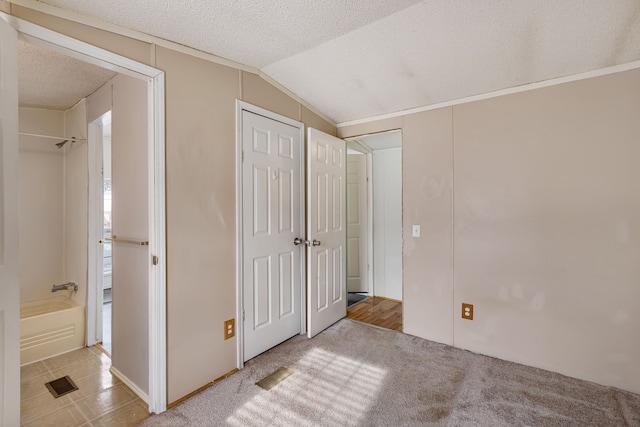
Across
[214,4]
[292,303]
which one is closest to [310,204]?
[292,303]

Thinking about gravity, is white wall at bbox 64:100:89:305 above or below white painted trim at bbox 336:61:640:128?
below

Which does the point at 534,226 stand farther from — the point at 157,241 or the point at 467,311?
the point at 157,241

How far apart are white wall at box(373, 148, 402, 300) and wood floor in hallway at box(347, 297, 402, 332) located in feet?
0.78

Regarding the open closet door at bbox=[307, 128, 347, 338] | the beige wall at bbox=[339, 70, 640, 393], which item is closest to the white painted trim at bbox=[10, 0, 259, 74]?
the open closet door at bbox=[307, 128, 347, 338]

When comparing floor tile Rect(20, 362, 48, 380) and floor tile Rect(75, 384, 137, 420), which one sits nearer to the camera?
floor tile Rect(75, 384, 137, 420)

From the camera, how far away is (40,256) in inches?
112

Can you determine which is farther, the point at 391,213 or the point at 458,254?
the point at 391,213

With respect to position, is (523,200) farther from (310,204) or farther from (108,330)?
(108,330)

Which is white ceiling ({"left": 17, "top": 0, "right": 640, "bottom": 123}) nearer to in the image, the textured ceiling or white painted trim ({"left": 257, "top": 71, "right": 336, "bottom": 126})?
white painted trim ({"left": 257, "top": 71, "right": 336, "bottom": 126})

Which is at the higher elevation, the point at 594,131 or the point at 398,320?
the point at 594,131

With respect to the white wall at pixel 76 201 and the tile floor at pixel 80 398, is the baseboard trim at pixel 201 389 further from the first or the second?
the white wall at pixel 76 201

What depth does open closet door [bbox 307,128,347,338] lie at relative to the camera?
273 centimetres

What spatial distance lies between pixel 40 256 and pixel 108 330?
96cm

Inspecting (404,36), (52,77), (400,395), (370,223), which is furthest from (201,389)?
(370,223)
